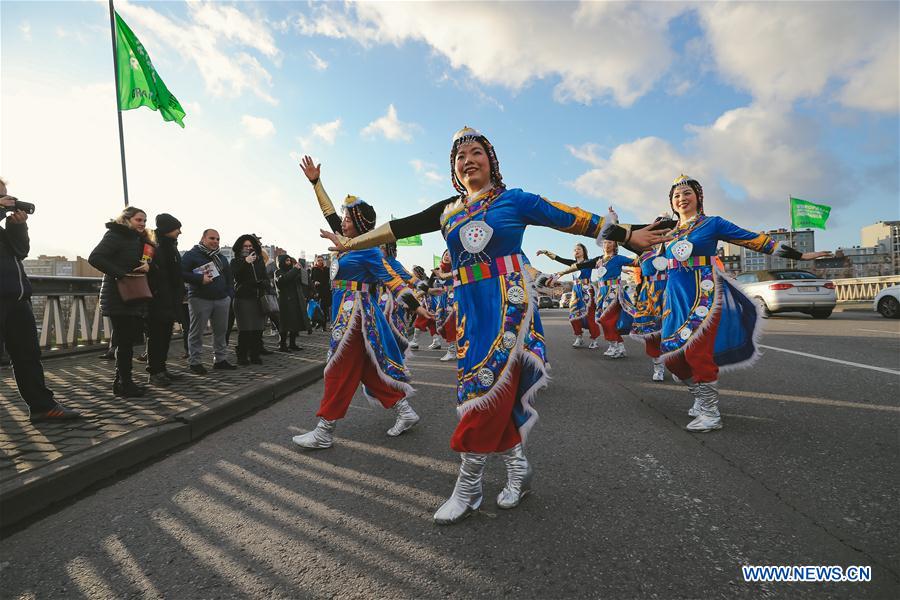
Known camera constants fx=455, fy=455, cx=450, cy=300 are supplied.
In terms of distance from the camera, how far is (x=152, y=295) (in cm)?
497

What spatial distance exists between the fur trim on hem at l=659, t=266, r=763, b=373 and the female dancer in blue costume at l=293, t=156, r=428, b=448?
93.4 inches

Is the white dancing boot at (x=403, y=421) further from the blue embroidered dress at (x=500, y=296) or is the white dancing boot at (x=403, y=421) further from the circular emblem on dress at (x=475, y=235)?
the circular emblem on dress at (x=475, y=235)

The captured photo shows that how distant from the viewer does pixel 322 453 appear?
340 centimetres

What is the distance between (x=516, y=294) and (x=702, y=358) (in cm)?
→ 232

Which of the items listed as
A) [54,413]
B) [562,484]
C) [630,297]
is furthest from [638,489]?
[630,297]

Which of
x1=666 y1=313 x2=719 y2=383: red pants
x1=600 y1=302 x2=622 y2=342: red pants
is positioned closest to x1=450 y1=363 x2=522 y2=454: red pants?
x1=666 y1=313 x2=719 y2=383: red pants

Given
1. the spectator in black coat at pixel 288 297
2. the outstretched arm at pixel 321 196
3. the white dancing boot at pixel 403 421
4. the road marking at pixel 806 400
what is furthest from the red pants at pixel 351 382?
the spectator in black coat at pixel 288 297

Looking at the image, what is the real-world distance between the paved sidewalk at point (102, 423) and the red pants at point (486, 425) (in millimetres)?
2334

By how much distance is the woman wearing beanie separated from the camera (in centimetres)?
711

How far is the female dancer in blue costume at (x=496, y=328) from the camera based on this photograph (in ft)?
7.59

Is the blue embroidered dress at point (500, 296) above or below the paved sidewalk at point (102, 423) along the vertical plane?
above

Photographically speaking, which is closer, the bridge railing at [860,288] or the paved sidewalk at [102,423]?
the paved sidewalk at [102,423]

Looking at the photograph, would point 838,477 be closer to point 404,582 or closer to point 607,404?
point 607,404

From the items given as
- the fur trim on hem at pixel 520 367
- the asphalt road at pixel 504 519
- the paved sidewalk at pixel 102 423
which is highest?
the fur trim on hem at pixel 520 367
